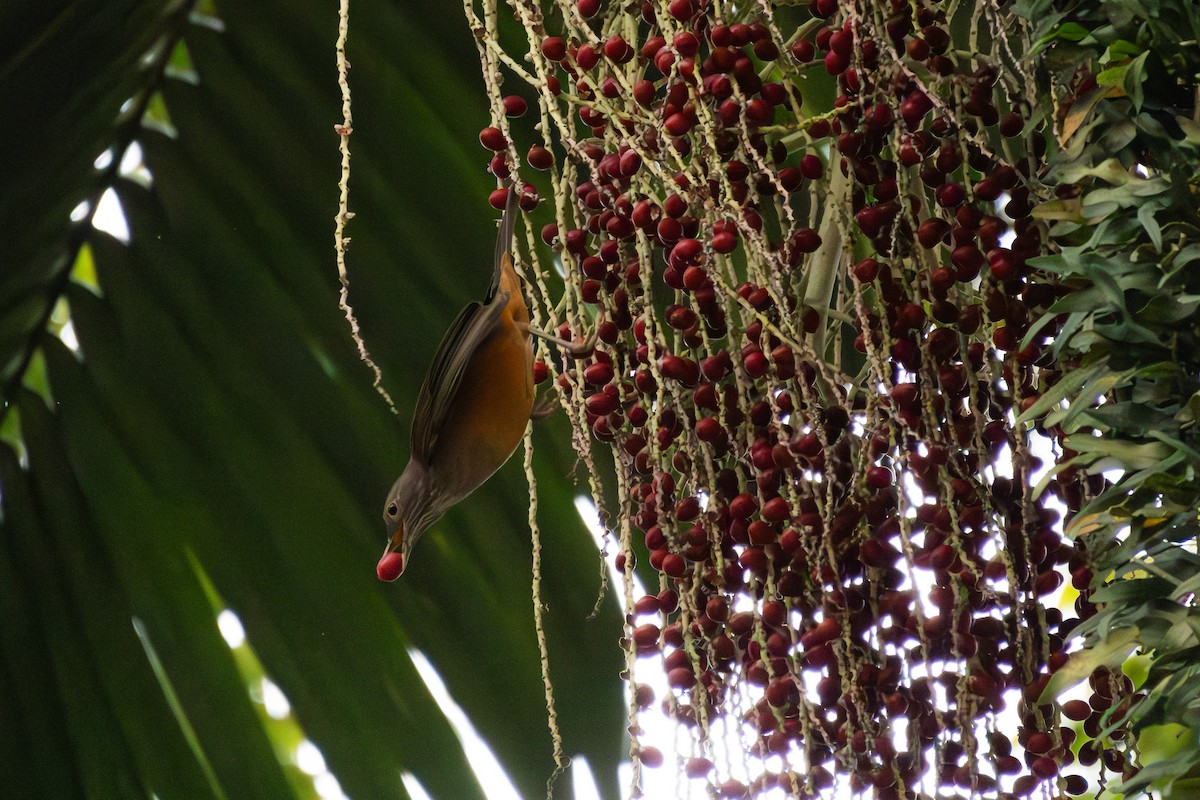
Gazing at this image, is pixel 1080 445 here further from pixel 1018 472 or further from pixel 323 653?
pixel 323 653

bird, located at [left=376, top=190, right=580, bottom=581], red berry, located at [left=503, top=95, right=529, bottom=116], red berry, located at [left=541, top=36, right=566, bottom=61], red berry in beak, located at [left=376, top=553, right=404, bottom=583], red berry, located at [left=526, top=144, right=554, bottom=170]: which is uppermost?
red berry, located at [left=541, top=36, right=566, bottom=61]

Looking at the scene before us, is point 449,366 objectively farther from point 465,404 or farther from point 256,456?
point 256,456

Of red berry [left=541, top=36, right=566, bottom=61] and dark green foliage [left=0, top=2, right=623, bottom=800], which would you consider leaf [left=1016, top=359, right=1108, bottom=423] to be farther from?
dark green foliage [left=0, top=2, right=623, bottom=800]

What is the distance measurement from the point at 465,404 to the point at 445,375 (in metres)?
0.03

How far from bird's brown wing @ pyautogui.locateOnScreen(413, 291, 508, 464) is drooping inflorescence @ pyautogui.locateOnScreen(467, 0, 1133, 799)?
0.10 m

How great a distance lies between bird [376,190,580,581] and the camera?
98cm

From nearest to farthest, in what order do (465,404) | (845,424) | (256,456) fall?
(845,424)
(465,404)
(256,456)

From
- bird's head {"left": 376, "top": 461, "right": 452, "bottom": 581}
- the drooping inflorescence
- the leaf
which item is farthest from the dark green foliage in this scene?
the leaf

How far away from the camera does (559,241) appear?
0.90 metres

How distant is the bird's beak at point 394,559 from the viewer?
935mm

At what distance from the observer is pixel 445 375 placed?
98cm

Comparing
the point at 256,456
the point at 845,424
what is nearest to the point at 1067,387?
the point at 845,424

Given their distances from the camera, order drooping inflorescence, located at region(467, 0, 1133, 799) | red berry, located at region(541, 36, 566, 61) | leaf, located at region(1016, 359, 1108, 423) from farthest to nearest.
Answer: red berry, located at region(541, 36, 566, 61) → drooping inflorescence, located at region(467, 0, 1133, 799) → leaf, located at region(1016, 359, 1108, 423)

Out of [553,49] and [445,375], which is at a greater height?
[553,49]
